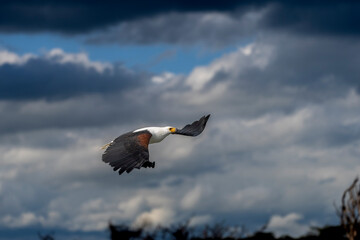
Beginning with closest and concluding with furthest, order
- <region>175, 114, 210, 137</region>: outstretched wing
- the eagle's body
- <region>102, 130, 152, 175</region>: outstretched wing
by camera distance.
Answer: <region>102, 130, 152, 175</region>: outstretched wing
the eagle's body
<region>175, 114, 210, 137</region>: outstretched wing

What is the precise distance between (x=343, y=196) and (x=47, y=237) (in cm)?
1509

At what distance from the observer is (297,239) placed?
120 ft

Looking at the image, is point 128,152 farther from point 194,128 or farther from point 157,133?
point 194,128

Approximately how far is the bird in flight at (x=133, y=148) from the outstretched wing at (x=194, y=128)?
0.28 m

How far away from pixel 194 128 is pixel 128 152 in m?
5.90

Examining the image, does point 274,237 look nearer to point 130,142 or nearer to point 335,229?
point 335,229

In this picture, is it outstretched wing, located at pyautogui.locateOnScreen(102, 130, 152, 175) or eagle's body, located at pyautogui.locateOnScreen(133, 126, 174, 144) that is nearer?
outstretched wing, located at pyautogui.locateOnScreen(102, 130, 152, 175)

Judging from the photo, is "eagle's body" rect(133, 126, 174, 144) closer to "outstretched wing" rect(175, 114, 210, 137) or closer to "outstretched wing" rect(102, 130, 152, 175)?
"outstretched wing" rect(102, 130, 152, 175)

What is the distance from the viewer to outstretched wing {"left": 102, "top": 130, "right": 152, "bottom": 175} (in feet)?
72.1

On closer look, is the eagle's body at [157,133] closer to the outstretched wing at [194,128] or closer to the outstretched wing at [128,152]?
the outstretched wing at [128,152]

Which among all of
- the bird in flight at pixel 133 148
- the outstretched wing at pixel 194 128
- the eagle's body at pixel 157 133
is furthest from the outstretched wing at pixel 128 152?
the outstretched wing at pixel 194 128

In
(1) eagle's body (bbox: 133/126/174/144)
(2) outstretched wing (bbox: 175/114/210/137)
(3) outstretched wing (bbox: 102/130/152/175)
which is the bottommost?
(3) outstretched wing (bbox: 102/130/152/175)

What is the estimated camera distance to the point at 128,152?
22.9m

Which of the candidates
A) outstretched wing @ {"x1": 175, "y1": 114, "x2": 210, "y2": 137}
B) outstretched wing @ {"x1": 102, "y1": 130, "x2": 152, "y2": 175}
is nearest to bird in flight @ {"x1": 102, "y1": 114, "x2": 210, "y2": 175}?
outstretched wing @ {"x1": 102, "y1": 130, "x2": 152, "y2": 175}
